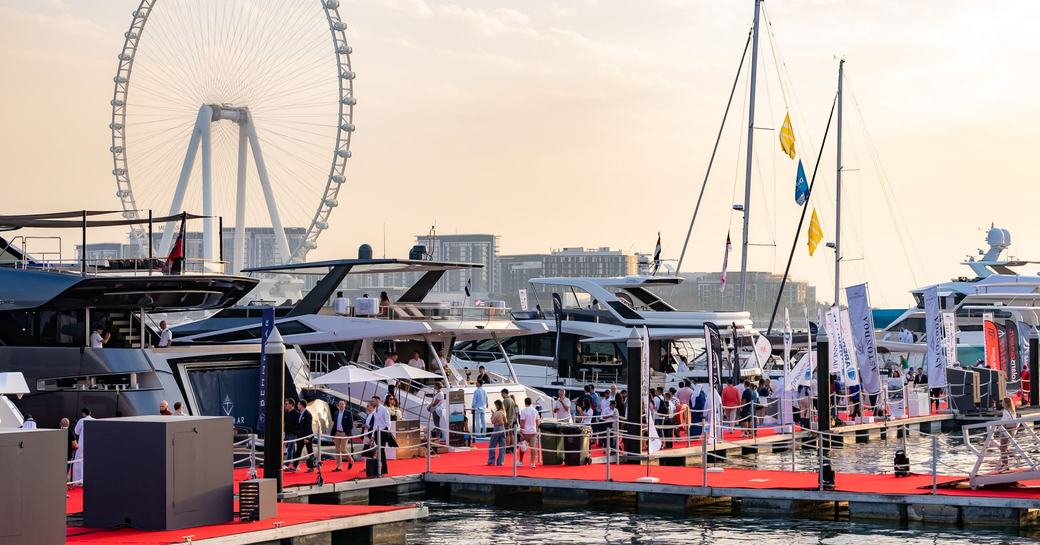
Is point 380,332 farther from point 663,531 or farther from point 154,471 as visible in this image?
point 154,471

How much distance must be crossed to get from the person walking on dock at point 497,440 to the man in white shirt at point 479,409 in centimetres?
245

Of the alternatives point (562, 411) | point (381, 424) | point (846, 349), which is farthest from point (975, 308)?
point (381, 424)

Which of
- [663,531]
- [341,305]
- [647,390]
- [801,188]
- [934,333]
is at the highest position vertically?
[801,188]

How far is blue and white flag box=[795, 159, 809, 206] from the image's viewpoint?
5062cm

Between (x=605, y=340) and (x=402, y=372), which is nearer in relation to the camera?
(x=402, y=372)

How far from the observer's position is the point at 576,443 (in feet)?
88.5

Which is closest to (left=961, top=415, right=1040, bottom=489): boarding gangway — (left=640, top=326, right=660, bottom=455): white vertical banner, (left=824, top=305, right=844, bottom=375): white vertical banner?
(left=640, top=326, right=660, bottom=455): white vertical banner

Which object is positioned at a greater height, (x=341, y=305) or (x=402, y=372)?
(x=341, y=305)

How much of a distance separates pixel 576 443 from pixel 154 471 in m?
11.7

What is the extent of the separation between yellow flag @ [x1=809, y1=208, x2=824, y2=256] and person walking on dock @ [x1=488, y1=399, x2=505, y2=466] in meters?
27.1

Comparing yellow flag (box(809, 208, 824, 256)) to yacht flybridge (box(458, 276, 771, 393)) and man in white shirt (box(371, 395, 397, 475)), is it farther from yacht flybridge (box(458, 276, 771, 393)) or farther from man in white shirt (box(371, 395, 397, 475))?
man in white shirt (box(371, 395, 397, 475))

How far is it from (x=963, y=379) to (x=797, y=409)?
8295 millimetres

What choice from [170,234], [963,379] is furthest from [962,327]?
[170,234]

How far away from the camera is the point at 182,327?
37.0 meters
